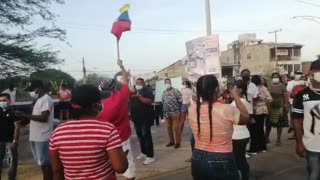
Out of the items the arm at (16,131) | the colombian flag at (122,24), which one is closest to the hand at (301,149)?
the colombian flag at (122,24)

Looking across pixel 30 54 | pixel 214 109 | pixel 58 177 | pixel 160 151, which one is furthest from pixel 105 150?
pixel 30 54

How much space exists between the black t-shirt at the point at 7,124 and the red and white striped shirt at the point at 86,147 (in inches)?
179

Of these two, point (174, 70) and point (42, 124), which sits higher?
point (42, 124)

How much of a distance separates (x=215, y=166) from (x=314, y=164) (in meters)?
1.30

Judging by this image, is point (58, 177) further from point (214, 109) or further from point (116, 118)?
point (116, 118)

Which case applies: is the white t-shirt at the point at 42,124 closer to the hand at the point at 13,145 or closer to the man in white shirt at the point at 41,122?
the man in white shirt at the point at 41,122

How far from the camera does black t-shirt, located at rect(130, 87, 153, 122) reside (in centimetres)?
985

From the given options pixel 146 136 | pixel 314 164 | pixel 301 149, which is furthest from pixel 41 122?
pixel 314 164

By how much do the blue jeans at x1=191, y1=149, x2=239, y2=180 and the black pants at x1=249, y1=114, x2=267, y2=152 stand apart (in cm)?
620

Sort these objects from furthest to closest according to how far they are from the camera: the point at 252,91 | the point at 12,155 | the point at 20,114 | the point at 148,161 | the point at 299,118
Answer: the point at 252,91
the point at 148,161
the point at 12,155
the point at 20,114
the point at 299,118

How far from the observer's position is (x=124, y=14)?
6.77 metres

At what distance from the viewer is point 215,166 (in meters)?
4.23

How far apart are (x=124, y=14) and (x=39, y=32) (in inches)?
636

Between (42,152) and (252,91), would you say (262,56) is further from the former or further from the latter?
(42,152)
